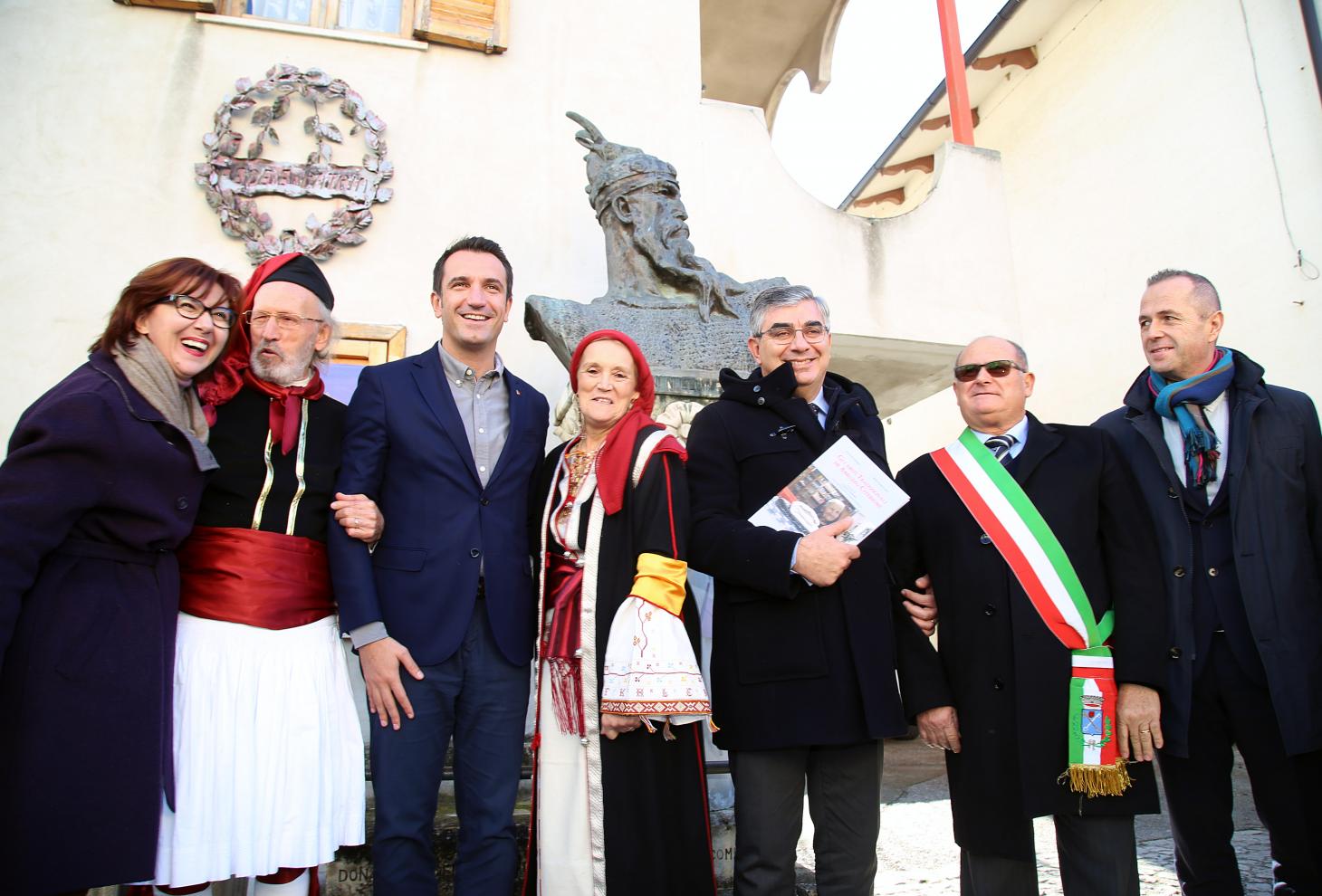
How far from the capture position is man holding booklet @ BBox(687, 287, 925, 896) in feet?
6.97

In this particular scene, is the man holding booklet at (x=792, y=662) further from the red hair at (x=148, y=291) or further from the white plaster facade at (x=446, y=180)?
the white plaster facade at (x=446, y=180)

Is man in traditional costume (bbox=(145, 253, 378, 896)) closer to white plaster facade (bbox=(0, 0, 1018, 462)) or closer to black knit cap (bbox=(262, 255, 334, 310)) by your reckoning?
black knit cap (bbox=(262, 255, 334, 310))

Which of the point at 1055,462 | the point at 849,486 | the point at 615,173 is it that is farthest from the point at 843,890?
the point at 615,173

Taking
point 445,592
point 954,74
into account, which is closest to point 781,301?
point 445,592

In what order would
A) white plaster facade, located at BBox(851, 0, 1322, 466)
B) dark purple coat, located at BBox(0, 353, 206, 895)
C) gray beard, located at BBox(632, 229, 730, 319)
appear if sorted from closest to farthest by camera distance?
1. dark purple coat, located at BBox(0, 353, 206, 895)
2. gray beard, located at BBox(632, 229, 730, 319)
3. white plaster facade, located at BBox(851, 0, 1322, 466)

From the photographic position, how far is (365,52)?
630 centimetres

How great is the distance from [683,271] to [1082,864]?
284 centimetres

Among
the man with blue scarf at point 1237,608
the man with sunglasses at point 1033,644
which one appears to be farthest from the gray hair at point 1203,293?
the man with sunglasses at point 1033,644

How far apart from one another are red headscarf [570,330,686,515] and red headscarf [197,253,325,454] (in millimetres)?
732

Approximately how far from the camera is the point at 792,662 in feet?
7.16

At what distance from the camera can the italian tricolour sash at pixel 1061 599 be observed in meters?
2.08

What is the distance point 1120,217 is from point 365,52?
315 inches

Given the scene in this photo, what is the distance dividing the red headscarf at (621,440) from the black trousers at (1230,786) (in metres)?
1.57

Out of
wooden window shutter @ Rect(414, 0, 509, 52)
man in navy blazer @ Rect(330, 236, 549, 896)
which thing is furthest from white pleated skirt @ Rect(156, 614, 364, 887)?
wooden window shutter @ Rect(414, 0, 509, 52)
